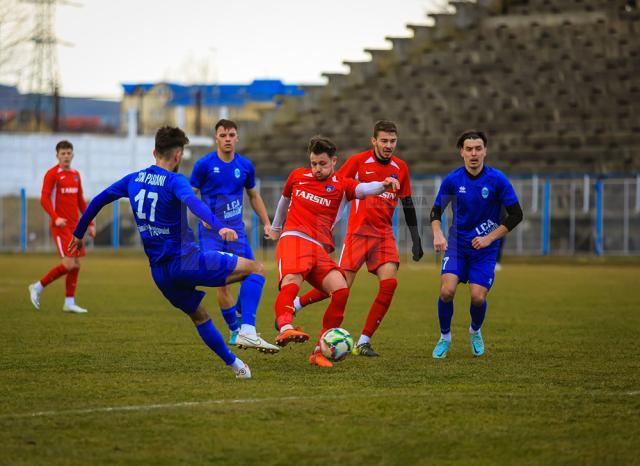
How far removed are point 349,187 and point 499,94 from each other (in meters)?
26.5

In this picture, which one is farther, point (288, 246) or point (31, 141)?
point (31, 141)

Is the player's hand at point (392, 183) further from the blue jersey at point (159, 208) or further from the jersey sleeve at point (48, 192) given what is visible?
the jersey sleeve at point (48, 192)

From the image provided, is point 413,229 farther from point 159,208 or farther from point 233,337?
point 159,208

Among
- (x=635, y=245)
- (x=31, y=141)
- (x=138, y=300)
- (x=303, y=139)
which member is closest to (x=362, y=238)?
(x=138, y=300)

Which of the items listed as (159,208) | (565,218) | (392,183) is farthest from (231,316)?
(565,218)

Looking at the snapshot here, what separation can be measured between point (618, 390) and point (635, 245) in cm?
2265

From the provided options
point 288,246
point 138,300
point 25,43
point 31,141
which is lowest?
point 138,300

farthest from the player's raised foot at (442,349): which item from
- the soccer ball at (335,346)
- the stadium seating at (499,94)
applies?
the stadium seating at (499,94)

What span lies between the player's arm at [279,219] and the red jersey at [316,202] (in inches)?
13.9

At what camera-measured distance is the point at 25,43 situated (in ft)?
111

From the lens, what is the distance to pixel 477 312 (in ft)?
31.6

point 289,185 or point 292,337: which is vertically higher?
point 289,185

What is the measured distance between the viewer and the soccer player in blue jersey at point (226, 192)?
34.8 feet

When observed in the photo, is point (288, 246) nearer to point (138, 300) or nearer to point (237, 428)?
point (237, 428)
